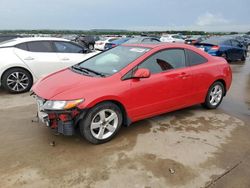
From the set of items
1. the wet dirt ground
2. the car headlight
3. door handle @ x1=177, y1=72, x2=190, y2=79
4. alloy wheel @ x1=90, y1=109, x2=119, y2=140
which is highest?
door handle @ x1=177, y1=72, x2=190, y2=79

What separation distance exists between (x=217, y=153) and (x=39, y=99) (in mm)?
2749

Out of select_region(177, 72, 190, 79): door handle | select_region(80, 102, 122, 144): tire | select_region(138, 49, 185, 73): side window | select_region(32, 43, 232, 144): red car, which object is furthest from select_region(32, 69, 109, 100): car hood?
select_region(177, 72, 190, 79): door handle

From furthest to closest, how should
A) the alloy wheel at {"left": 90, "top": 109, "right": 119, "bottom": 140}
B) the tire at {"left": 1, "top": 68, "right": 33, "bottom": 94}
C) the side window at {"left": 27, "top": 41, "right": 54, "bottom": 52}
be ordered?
the side window at {"left": 27, "top": 41, "right": 54, "bottom": 52}, the tire at {"left": 1, "top": 68, "right": 33, "bottom": 94}, the alloy wheel at {"left": 90, "top": 109, "right": 119, "bottom": 140}

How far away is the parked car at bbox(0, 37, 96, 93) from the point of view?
6.07 m

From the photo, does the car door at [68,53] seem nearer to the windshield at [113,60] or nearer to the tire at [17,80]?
the tire at [17,80]

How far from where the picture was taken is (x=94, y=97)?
3.35 metres

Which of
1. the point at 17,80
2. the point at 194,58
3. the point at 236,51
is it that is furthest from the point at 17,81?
the point at 236,51

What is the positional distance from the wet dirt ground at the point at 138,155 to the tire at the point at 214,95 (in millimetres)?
457

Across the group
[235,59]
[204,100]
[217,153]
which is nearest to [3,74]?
[204,100]

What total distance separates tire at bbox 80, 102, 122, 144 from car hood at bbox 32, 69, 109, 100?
0.31 m

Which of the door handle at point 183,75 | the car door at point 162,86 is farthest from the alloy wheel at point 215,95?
the door handle at point 183,75

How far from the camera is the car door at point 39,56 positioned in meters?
6.32

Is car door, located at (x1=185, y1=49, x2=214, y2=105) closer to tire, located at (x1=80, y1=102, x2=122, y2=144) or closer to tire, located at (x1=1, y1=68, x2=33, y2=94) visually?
tire, located at (x1=80, y1=102, x2=122, y2=144)

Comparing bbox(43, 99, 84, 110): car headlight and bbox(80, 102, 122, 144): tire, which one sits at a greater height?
bbox(43, 99, 84, 110): car headlight
